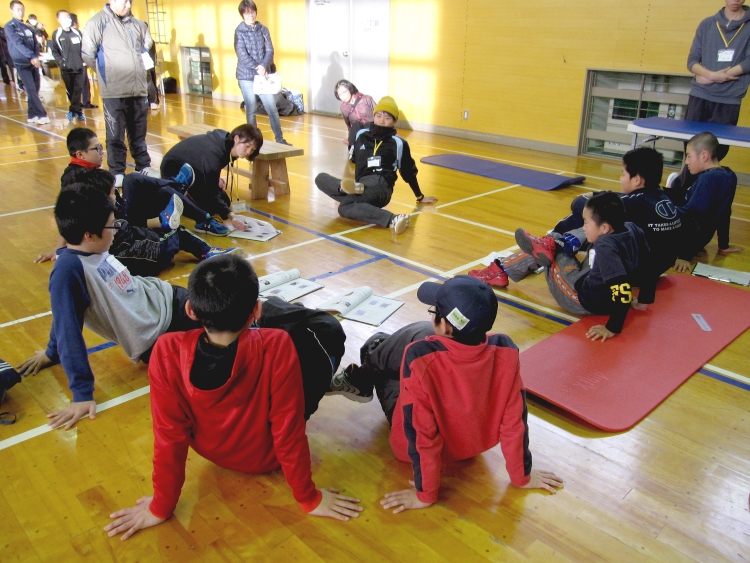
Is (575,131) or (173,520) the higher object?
(575,131)

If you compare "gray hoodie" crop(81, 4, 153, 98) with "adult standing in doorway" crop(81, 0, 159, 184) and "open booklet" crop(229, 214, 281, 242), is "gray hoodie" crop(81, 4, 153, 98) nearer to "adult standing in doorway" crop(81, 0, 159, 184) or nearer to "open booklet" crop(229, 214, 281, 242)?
"adult standing in doorway" crop(81, 0, 159, 184)

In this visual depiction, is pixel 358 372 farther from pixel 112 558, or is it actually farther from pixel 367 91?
pixel 367 91

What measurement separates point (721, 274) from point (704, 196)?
52 cm

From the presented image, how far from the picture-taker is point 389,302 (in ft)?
10.6

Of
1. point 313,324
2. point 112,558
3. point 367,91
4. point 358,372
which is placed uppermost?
point 367,91

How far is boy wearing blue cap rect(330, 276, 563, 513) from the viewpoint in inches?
65.1

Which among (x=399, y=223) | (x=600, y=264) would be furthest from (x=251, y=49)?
(x=600, y=264)

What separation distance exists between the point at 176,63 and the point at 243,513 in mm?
13952

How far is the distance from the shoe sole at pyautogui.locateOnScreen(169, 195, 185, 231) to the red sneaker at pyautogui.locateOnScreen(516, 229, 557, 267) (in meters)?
2.05

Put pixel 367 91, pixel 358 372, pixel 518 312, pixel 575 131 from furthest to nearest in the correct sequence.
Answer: pixel 367 91
pixel 575 131
pixel 518 312
pixel 358 372

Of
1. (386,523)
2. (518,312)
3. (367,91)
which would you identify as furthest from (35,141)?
(386,523)

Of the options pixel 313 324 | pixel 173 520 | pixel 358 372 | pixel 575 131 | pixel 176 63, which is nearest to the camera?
pixel 173 520

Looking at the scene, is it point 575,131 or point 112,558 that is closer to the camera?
point 112,558

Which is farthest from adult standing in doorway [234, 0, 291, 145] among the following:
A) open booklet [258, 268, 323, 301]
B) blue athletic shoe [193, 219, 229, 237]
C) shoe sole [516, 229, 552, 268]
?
shoe sole [516, 229, 552, 268]
